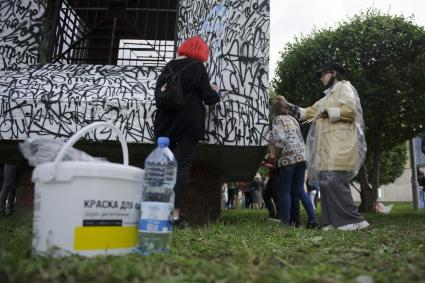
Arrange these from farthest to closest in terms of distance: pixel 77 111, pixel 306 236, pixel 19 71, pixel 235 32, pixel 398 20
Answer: pixel 398 20 → pixel 19 71 → pixel 235 32 → pixel 77 111 → pixel 306 236

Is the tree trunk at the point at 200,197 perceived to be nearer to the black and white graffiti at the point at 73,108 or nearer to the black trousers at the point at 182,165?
the black and white graffiti at the point at 73,108

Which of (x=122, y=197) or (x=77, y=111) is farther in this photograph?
(x=77, y=111)


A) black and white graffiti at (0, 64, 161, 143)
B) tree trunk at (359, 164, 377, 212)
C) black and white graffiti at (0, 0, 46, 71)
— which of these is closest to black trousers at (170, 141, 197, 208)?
black and white graffiti at (0, 64, 161, 143)

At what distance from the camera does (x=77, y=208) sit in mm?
2316

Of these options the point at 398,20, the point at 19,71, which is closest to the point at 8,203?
the point at 19,71

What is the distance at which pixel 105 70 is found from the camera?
20.8 ft

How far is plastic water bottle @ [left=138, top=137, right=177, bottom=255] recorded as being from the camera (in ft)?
8.12

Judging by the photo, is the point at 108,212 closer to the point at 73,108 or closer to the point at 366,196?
the point at 73,108

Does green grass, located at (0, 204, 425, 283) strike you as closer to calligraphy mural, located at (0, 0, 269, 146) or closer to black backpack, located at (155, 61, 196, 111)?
black backpack, located at (155, 61, 196, 111)

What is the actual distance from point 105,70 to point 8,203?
3.32m

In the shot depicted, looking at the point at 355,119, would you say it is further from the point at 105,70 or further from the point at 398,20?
the point at 398,20

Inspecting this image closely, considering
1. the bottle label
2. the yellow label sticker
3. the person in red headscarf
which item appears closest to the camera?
the yellow label sticker

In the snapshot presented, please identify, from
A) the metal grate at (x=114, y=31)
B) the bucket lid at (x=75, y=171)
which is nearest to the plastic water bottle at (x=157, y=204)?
the bucket lid at (x=75, y=171)

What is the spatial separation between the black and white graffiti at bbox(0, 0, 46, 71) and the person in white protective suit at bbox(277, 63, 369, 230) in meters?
4.64
